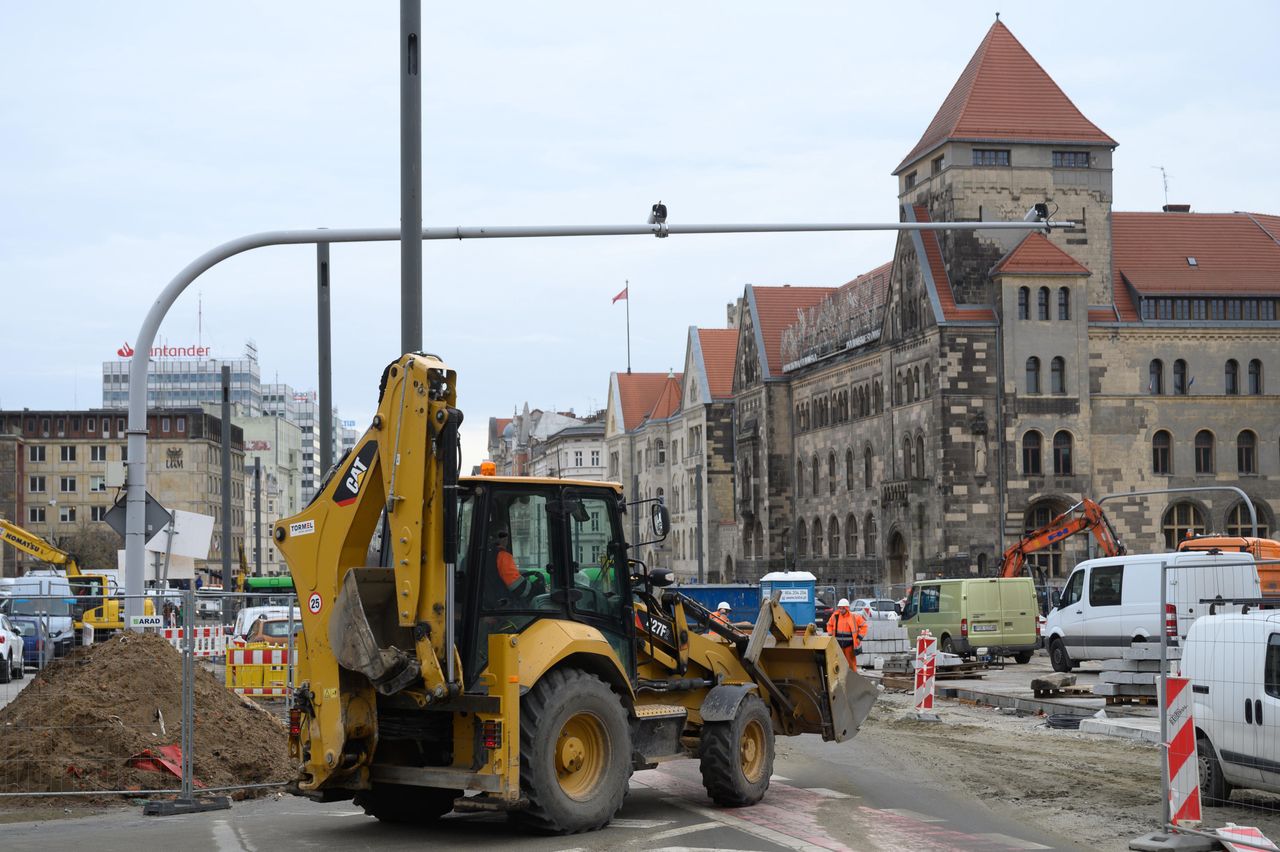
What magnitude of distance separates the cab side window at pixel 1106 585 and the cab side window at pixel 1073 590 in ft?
1.26

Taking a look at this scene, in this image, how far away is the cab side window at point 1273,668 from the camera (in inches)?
471

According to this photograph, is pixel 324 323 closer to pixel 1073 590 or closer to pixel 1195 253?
pixel 1073 590

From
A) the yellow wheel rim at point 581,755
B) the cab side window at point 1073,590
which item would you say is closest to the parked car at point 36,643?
the yellow wheel rim at point 581,755

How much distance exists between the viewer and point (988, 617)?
37031 mm

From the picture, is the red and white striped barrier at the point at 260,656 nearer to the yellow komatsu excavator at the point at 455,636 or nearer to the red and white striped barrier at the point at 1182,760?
the yellow komatsu excavator at the point at 455,636

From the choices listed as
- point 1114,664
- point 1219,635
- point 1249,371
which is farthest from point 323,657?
point 1249,371

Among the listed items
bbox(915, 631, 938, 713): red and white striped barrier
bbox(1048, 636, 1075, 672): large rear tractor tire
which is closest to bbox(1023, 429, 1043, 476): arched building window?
bbox(1048, 636, 1075, 672): large rear tractor tire

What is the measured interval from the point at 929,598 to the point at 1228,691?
2634 centimetres

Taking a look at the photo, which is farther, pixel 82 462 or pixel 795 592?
pixel 82 462

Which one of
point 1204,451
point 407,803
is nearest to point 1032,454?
point 1204,451

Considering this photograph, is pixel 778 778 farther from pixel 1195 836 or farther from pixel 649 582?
pixel 1195 836

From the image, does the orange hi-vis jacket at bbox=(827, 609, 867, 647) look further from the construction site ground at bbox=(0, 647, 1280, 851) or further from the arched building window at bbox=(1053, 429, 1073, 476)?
the arched building window at bbox=(1053, 429, 1073, 476)

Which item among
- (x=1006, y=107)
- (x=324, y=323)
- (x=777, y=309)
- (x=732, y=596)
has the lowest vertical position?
(x=732, y=596)

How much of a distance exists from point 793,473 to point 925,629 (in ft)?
160
